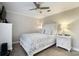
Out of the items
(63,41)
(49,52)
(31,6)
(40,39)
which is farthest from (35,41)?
(31,6)

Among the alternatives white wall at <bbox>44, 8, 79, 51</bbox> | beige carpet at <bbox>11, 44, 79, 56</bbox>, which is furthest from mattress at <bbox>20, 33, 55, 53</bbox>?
white wall at <bbox>44, 8, 79, 51</bbox>

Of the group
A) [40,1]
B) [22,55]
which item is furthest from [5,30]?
[40,1]

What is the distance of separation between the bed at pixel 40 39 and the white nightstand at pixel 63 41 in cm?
10

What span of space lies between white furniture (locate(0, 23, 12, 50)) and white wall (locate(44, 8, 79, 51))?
2.25 ft

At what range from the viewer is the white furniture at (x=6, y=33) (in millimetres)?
1464

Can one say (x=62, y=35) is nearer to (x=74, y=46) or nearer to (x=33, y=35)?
(x=74, y=46)

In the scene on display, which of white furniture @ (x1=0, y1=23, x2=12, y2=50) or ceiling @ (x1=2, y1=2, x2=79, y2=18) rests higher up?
ceiling @ (x1=2, y1=2, x2=79, y2=18)

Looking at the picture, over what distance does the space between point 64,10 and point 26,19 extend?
705 millimetres

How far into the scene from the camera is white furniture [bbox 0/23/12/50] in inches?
57.6

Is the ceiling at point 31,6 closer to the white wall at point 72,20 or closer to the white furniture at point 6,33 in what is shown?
the white wall at point 72,20

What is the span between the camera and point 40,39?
1.60 metres

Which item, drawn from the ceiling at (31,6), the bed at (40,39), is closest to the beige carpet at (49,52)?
the bed at (40,39)

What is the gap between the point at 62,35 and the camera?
1.59 m

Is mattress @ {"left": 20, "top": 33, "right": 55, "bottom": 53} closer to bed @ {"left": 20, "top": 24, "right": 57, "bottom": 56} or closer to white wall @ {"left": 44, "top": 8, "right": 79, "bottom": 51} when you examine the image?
bed @ {"left": 20, "top": 24, "right": 57, "bottom": 56}
